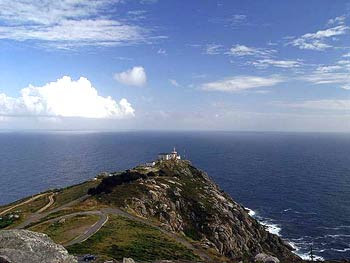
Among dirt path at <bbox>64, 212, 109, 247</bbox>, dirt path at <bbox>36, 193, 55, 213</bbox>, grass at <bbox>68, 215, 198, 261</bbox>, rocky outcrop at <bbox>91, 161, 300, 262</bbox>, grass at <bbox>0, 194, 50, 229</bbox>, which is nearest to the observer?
grass at <bbox>68, 215, 198, 261</bbox>

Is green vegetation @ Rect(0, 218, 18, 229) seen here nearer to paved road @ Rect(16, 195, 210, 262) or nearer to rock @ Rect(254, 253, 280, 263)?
paved road @ Rect(16, 195, 210, 262)

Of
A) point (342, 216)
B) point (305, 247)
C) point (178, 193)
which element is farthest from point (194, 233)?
point (342, 216)

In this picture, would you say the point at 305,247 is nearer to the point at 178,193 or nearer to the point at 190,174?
the point at 178,193

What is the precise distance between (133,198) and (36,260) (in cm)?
7741

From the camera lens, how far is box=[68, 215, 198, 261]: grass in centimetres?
5725

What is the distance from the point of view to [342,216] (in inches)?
5586

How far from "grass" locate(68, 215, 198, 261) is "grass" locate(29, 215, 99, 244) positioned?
162 inches

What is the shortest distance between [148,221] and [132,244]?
24.0 m

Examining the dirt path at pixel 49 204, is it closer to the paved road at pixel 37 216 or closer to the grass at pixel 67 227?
the paved road at pixel 37 216

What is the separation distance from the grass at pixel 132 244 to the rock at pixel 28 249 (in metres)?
29.4

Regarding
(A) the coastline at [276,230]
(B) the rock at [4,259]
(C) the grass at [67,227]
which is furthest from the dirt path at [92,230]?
(A) the coastline at [276,230]

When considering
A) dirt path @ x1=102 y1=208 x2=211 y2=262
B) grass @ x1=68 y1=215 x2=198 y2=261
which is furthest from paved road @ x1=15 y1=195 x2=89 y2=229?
grass @ x1=68 y1=215 x2=198 y2=261

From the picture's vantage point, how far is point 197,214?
358 ft

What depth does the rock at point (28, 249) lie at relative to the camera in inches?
949
